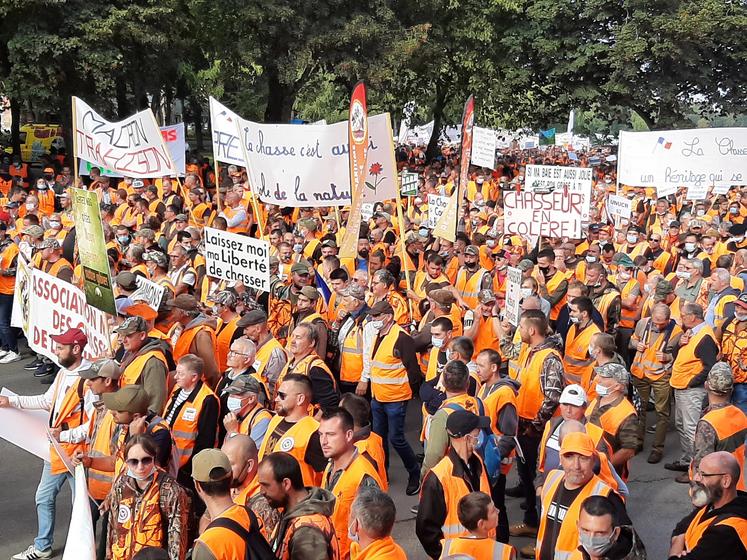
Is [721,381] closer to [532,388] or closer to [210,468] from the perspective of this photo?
[532,388]

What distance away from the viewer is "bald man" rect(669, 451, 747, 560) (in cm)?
480

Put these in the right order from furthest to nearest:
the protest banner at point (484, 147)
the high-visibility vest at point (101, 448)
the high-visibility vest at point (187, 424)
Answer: the protest banner at point (484, 147) → the high-visibility vest at point (187, 424) → the high-visibility vest at point (101, 448)

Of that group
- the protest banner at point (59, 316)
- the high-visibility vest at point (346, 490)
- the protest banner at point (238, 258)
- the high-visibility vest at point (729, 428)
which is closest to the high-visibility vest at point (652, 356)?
→ the high-visibility vest at point (729, 428)

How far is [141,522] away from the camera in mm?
5086

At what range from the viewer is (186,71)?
32562 millimetres

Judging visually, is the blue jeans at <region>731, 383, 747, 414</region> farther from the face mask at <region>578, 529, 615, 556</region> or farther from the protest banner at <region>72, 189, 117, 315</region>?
the protest banner at <region>72, 189, 117, 315</region>

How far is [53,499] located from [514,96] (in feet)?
95.9

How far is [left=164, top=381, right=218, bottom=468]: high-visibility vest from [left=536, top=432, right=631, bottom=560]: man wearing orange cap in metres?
2.53

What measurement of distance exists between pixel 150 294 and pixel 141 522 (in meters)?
3.41

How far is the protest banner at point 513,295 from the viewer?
8633mm

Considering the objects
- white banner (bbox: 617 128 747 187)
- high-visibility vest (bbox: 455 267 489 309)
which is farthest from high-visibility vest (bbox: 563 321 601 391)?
white banner (bbox: 617 128 747 187)

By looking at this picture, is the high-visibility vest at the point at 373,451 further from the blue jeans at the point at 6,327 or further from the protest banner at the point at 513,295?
the blue jeans at the point at 6,327

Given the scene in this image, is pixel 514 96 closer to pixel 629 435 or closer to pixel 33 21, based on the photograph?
pixel 33 21

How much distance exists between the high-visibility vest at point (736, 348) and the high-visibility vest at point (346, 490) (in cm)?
478
